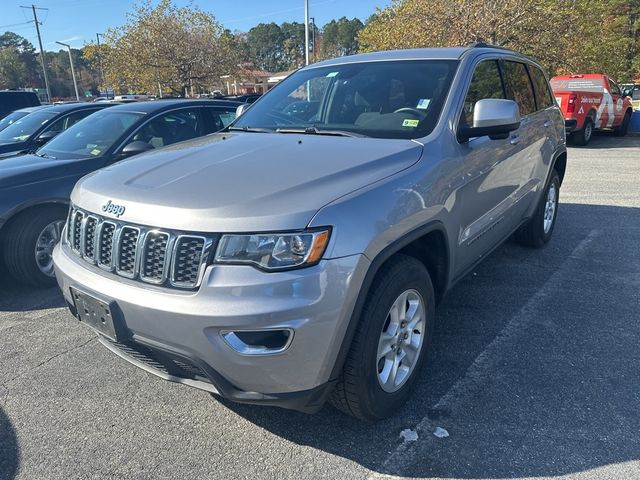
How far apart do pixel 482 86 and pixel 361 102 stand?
872mm

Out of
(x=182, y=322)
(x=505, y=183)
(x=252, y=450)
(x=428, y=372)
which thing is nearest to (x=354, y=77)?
(x=505, y=183)

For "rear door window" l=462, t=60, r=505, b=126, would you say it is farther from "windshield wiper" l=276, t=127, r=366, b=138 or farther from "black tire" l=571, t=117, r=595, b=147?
"black tire" l=571, t=117, r=595, b=147

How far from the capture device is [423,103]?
10.1 feet

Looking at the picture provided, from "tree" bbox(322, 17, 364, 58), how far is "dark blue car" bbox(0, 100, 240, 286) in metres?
79.5

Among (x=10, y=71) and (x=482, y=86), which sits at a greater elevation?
(x=10, y=71)

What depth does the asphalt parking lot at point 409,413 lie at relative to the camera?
2.32 m

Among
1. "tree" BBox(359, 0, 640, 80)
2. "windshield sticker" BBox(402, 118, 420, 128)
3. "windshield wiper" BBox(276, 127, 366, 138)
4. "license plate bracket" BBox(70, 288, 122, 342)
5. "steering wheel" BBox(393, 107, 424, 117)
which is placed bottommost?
"license plate bracket" BBox(70, 288, 122, 342)

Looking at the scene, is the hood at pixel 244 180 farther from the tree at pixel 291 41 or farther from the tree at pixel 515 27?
the tree at pixel 291 41

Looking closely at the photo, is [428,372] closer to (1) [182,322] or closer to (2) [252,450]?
(2) [252,450]

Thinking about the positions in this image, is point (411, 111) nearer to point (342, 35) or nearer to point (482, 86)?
point (482, 86)

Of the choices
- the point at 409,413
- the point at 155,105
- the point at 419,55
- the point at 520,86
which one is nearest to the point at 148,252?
the point at 409,413

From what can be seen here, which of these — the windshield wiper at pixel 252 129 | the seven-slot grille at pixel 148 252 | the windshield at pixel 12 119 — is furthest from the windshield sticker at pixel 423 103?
the windshield at pixel 12 119

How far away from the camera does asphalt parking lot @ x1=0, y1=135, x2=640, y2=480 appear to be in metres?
2.32

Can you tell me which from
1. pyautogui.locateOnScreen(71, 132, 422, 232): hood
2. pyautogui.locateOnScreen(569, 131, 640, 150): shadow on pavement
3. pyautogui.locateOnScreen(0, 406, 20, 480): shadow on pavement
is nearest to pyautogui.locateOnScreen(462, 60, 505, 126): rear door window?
pyautogui.locateOnScreen(71, 132, 422, 232): hood
